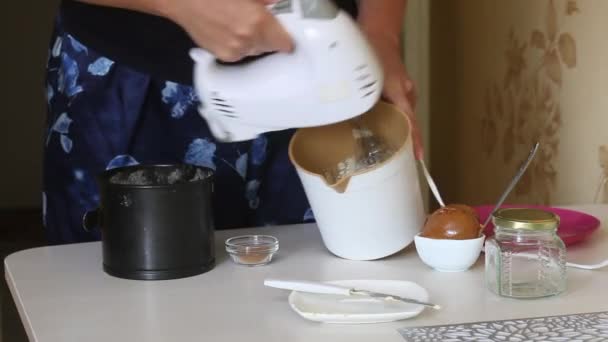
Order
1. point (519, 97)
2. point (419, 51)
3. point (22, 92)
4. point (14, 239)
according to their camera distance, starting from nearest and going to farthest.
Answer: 1. point (519, 97)
2. point (419, 51)
3. point (14, 239)
4. point (22, 92)

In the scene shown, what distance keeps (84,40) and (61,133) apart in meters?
0.13

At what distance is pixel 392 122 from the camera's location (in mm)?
1058

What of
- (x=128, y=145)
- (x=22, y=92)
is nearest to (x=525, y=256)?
(x=128, y=145)

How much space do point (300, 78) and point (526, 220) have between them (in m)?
0.26

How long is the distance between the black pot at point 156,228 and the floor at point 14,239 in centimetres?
158

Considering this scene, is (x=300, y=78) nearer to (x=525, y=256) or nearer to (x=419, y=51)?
(x=525, y=256)

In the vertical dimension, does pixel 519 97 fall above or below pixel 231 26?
below

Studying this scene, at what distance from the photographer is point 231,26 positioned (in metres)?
0.89

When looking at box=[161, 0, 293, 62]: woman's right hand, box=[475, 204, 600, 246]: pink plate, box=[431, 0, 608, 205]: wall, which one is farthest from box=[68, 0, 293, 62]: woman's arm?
box=[431, 0, 608, 205]: wall

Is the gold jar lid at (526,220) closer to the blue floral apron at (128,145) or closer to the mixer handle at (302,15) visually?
the mixer handle at (302,15)

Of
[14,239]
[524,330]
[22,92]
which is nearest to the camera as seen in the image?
[524,330]

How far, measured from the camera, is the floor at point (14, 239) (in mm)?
2459

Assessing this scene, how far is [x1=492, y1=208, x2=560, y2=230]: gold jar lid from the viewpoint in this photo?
861 mm

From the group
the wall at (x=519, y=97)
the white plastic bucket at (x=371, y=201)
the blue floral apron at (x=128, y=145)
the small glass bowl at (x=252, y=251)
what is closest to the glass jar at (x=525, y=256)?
the white plastic bucket at (x=371, y=201)
